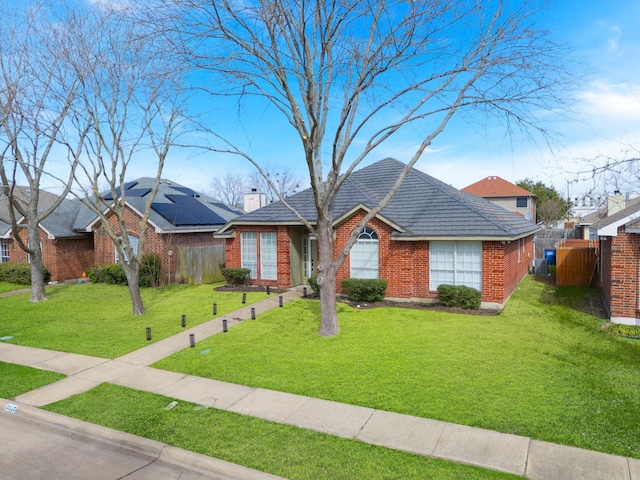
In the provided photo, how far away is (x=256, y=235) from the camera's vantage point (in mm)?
19938

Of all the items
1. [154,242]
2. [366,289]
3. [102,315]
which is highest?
[154,242]

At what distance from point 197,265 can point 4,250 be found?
13.3 metres

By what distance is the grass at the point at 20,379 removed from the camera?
831 cm

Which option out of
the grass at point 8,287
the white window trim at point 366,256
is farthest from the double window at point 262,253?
the grass at point 8,287

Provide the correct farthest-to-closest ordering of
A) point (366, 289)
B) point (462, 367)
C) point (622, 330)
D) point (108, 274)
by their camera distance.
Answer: point (108, 274) < point (366, 289) < point (622, 330) < point (462, 367)

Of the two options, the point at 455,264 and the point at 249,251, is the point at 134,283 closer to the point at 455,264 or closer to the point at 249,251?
the point at 249,251

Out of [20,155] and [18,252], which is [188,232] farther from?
[18,252]

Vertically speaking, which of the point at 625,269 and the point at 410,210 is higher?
the point at 410,210

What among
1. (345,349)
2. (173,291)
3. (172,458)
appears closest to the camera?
(172,458)

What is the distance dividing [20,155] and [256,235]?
31.2ft

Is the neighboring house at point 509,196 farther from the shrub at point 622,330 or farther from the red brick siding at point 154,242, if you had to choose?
the shrub at point 622,330

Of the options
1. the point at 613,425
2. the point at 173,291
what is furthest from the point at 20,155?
the point at 613,425

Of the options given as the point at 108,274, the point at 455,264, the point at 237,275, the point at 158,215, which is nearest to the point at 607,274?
the point at 455,264

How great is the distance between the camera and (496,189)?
54031mm
